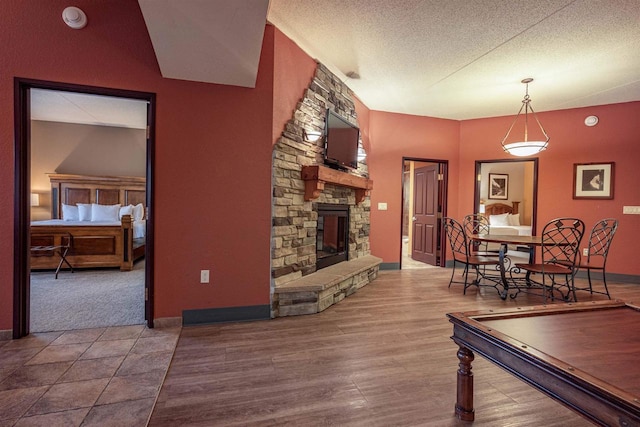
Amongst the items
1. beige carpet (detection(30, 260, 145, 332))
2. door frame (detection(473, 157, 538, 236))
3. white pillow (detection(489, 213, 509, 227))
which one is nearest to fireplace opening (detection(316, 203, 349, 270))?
beige carpet (detection(30, 260, 145, 332))

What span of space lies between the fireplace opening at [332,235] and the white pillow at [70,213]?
5024mm

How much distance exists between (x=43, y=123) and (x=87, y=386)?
6846mm

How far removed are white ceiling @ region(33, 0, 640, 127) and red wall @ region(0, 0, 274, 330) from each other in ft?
0.85

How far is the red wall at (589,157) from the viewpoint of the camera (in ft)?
15.5

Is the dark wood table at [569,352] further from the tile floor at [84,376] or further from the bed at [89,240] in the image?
the bed at [89,240]

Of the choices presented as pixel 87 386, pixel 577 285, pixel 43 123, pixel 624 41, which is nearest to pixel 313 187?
pixel 87 386

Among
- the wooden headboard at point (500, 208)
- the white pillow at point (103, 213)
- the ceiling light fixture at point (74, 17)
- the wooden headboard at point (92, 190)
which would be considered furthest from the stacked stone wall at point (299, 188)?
the wooden headboard at point (500, 208)

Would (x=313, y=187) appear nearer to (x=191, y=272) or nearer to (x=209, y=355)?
(x=191, y=272)

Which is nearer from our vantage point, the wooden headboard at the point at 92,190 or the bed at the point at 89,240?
the bed at the point at 89,240

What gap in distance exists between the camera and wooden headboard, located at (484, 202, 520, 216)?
337 inches

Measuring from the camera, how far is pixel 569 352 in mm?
1154

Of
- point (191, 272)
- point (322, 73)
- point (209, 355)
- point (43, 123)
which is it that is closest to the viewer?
point (209, 355)

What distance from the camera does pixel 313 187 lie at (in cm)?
321

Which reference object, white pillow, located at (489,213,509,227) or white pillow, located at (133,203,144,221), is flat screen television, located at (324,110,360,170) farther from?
white pillow, located at (489,213,509,227)
